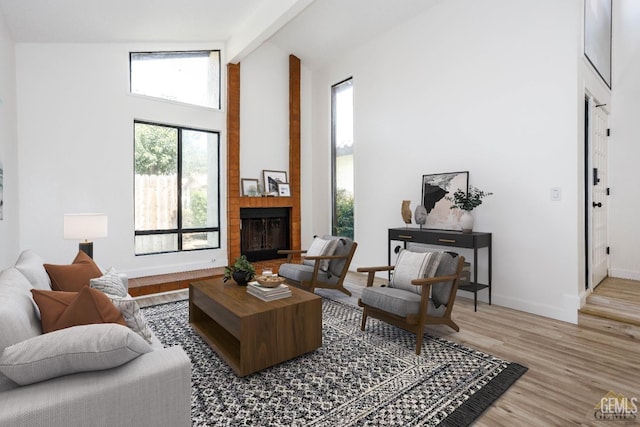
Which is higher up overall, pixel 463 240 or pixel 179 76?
pixel 179 76

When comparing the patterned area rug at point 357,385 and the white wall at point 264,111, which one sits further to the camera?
the white wall at point 264,111

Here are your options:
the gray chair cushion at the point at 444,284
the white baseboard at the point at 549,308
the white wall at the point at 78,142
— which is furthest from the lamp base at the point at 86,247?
the white baseboard at the point at 549,308

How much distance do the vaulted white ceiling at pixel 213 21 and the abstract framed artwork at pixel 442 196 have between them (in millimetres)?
2343

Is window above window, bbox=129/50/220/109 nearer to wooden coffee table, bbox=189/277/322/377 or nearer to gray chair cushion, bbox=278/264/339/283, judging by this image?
gray chair cushion, bbox=278/264/339/283

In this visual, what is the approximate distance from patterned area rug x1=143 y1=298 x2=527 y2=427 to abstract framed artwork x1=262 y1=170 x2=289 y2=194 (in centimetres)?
348

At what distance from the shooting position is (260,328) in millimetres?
2414

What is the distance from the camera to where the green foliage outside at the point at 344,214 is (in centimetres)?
605

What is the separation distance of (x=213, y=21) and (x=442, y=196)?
3838mm

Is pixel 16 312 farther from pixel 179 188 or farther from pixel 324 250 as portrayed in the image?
pixel 179 188

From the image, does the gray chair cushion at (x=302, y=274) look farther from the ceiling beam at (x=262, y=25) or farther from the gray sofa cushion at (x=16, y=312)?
the ceiling beam at (x=262, y=25)

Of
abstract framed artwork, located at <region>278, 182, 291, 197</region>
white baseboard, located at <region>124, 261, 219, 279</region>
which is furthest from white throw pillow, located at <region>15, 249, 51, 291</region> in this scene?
abstract framed artwork, located at <region>278, 182, 291, 197</region>

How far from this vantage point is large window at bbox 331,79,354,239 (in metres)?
6.04

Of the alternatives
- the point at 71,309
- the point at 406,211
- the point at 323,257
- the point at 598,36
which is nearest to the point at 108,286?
the point at 71,309

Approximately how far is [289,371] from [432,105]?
149 inches
